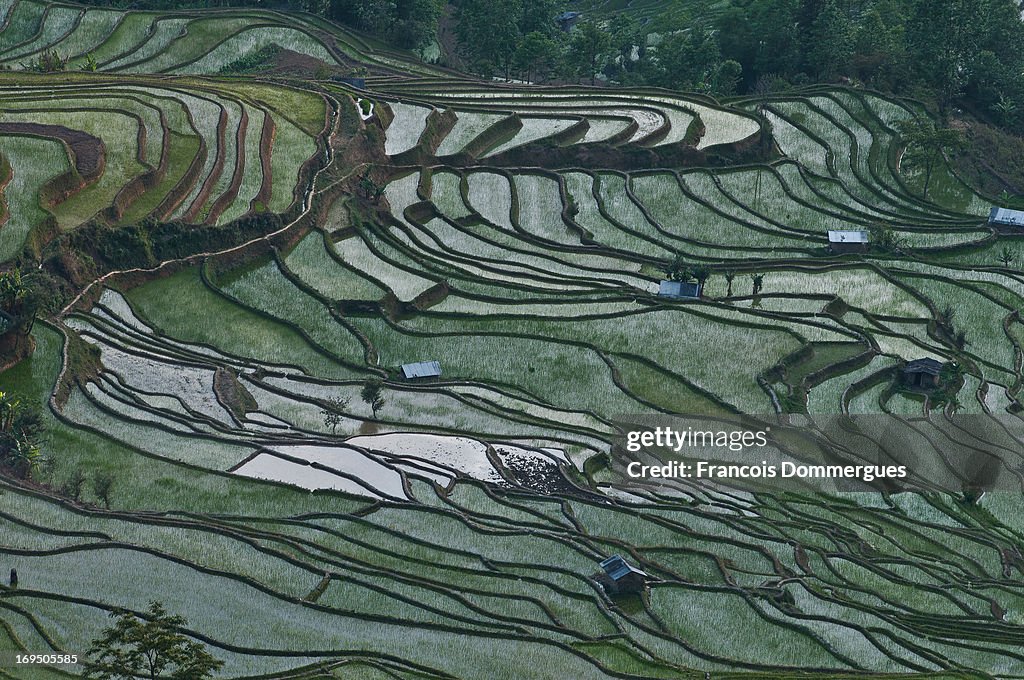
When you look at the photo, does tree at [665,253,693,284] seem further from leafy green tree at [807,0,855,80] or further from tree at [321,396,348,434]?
leafy green tree at [807,0,855,80]

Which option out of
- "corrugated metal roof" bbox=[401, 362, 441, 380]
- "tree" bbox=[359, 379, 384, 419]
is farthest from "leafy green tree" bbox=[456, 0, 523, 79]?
"tree" bbox=[359, 379, 384, 419]

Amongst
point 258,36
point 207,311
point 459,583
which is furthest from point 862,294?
point 258,36

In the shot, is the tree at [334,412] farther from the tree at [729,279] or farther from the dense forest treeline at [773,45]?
the dense forest treeline at [773,45]

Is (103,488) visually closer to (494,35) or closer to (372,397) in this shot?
(372,397)

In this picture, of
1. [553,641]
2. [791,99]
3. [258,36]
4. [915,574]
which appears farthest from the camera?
[258,36]

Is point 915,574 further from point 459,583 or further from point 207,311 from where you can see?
point 207,311

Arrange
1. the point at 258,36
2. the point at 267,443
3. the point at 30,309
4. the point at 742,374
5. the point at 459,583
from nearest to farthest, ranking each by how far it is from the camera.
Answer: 1. the point at 459,583
2. the point at 267,443
3. the point at 30,309
4. the point at 742,374
5. the point at 258,36

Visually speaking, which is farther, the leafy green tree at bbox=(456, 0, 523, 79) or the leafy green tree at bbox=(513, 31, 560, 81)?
the leafy green tree at bbox=(456, 0, 523, 79)
